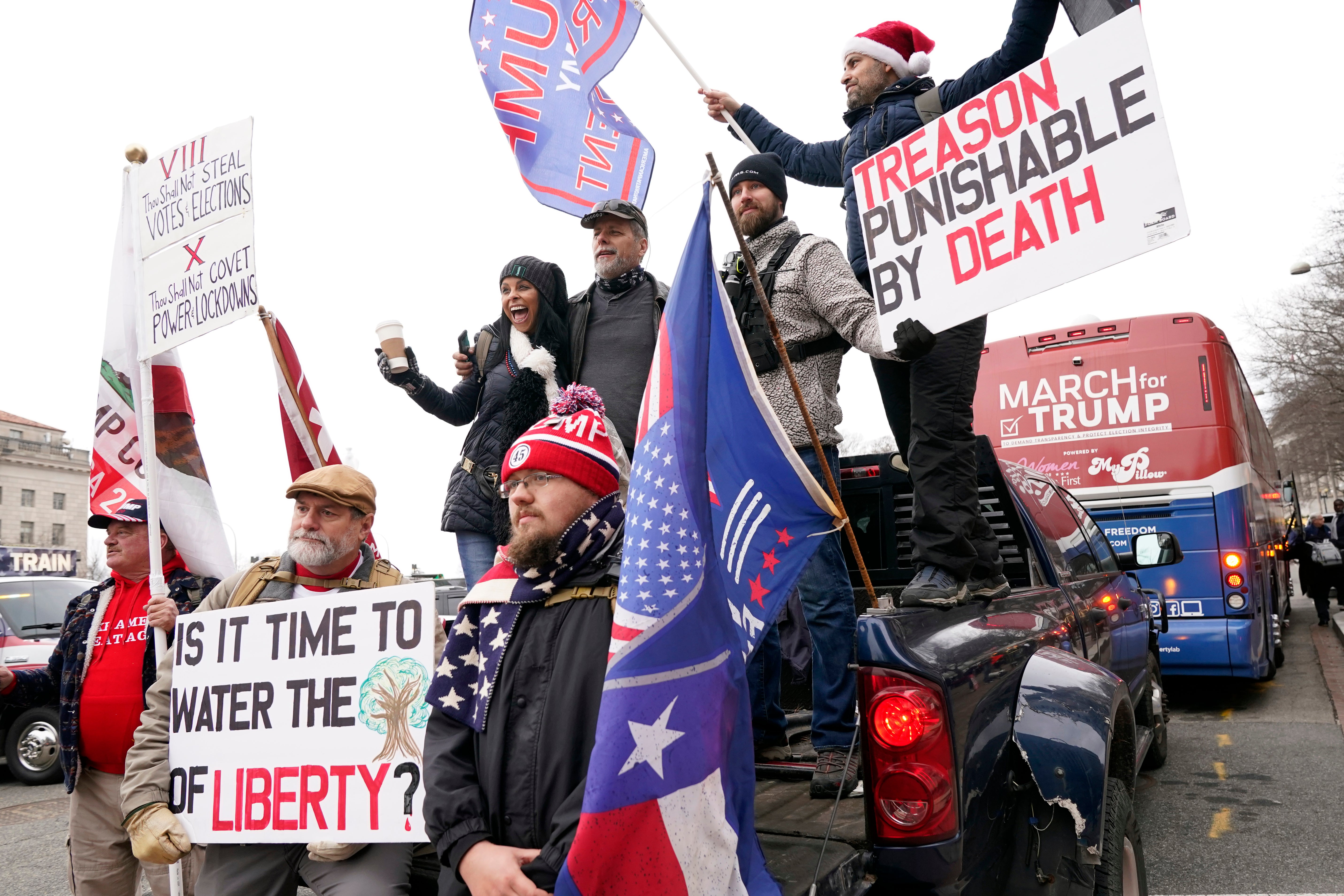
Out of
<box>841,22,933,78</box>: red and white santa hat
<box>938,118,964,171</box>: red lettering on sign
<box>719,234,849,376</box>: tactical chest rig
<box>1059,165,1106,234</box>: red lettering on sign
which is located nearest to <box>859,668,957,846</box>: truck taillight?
<box>1059,165,1106,234</box>: red lettering on sign

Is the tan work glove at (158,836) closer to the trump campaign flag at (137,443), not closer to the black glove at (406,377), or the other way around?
the trump campaign flag at (137,443)

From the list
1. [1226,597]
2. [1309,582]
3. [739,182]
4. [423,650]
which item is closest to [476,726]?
[423,650]

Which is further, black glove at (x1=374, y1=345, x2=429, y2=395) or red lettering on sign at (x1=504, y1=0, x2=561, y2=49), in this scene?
red lettering on sign at (x1=504, y1=0, x2=561, y2=49)

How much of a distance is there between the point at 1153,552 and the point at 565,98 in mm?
4209

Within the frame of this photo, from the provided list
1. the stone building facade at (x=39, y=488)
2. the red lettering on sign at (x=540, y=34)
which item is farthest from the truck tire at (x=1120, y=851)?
the stone building facade at (x=39, y=488)

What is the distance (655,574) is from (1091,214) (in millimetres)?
1471

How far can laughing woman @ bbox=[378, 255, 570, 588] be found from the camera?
3.89m

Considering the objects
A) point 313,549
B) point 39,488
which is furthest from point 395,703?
point 39,488

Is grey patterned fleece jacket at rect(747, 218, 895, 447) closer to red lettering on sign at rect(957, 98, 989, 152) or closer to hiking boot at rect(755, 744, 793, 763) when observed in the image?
red lettering on sign at rect(957, 98, 989, 152)

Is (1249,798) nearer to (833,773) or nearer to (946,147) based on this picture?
(833,773)

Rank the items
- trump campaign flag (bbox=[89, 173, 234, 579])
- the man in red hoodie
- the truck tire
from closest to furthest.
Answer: the truck tire → the man in red hoodie → trump campaign flag (bbox=[89, 173, 234, 579])

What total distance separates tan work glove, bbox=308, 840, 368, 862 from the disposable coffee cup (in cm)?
202

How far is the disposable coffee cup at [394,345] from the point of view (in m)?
4.23

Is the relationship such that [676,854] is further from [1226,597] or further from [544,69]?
[1226,597]
